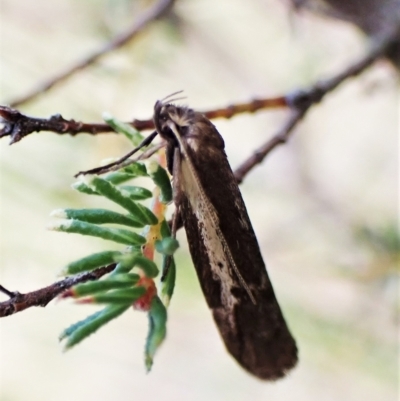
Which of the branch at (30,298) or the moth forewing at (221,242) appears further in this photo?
the moth forewing at (221,242)

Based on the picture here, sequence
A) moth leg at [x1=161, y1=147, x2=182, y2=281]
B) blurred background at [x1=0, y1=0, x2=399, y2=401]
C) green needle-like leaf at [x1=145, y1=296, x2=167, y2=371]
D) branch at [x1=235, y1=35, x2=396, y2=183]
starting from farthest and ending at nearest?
blurred background at [x1=0, y1=0, x2=399, y2=401] → branch at [x1=235, y1=35, x2=396, y2=183] → moth leg at [x1=161, y1=147, x2=182, y2=281] → green needle-like leaf at [x1=145, y1=296, x2=167, y2=371]

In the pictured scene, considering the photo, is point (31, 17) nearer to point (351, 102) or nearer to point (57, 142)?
point (57, 142)

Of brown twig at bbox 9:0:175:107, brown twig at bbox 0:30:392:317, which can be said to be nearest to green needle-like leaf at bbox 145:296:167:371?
brown twig at bbox 0:30:392:317

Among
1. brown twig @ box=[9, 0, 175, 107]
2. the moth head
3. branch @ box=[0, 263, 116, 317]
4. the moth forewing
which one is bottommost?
branch @ box=[0, 263, 116, 317]

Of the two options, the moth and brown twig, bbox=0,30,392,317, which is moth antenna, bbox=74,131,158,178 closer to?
the moth

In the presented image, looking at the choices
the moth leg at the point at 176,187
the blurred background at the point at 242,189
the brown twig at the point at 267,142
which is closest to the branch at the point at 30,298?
A: the brown twig at the point at 267,142

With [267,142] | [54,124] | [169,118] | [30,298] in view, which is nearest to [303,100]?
[267,142]

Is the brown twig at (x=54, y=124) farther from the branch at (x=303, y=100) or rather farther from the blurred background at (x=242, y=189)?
the blurred background at (x=242, y=189)
